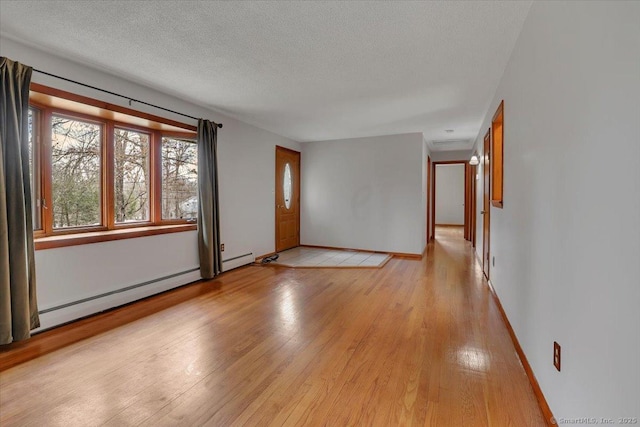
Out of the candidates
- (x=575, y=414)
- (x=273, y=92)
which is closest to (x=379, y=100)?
(x=273, y=92)

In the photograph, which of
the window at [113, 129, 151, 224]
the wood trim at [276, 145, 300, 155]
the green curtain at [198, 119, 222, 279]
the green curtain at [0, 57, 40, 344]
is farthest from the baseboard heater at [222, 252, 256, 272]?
the green curtain at [0, 57, 40, 344]

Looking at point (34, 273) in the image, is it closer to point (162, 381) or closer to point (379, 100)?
point (162, 381)

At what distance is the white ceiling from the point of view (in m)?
2.10

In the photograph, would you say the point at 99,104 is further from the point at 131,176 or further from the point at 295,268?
the point at 295,268

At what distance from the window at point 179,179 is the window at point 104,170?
1cm

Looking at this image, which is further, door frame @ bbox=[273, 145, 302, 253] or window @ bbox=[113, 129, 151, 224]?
door frame @ bbox=[273, 145, 302, 253]

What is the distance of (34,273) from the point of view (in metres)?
2.57

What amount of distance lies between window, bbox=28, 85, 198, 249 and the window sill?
25 mm

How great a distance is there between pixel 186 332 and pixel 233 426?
51.9 inches

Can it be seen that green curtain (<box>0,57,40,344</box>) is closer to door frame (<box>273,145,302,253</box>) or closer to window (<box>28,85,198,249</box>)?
window (<box>28,85,198,249</box>)

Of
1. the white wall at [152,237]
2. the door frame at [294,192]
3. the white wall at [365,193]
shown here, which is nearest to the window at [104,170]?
the white wall at [152,237]

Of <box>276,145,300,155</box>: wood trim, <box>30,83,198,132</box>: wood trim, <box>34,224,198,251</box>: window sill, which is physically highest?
<box>276,145,300,155</box>: wood trim

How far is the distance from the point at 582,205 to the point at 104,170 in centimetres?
406

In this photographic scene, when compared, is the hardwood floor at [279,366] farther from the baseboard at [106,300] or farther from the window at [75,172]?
the window at [75,172]
